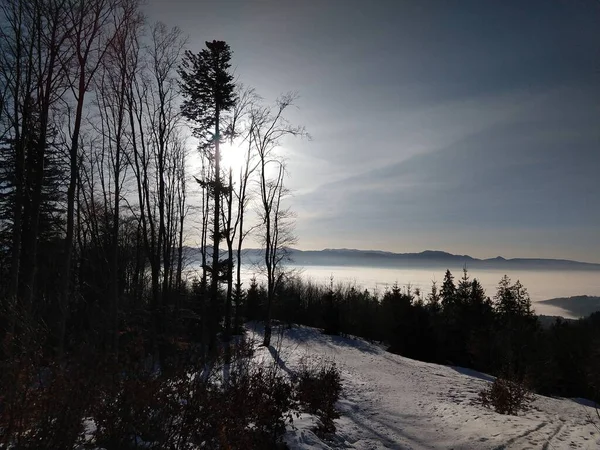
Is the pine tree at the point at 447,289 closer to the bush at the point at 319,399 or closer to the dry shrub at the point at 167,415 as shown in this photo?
the bush at the point at 319,399

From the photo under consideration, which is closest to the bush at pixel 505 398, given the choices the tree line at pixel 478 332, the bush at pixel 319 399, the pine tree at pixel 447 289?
the bush at pixel 319 399

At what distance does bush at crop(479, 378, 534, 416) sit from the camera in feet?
32.5

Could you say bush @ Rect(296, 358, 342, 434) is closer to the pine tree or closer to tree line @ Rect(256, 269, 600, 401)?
tree line @ Rect(256, 269, 600, 401)

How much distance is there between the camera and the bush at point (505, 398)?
32.5 ft

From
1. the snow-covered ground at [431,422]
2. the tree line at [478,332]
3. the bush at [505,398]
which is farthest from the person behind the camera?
the tree line at [478,332]

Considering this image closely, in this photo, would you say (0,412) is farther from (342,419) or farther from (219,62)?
(219,62)

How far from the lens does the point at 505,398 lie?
10.0 m

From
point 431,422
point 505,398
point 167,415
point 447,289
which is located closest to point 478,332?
point 447,289

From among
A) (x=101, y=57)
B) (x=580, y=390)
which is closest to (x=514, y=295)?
(x=580, y=390)

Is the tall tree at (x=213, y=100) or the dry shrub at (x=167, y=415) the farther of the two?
the tall tree at (x=213, y=100)

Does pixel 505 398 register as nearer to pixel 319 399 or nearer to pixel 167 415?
pixel 319 399

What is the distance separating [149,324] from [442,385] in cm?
1201

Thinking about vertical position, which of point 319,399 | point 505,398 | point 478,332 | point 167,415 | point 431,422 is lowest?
point 478,332

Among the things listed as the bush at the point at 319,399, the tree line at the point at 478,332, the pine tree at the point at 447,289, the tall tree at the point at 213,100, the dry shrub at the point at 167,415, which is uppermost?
the tall tree at the point at 213,100
